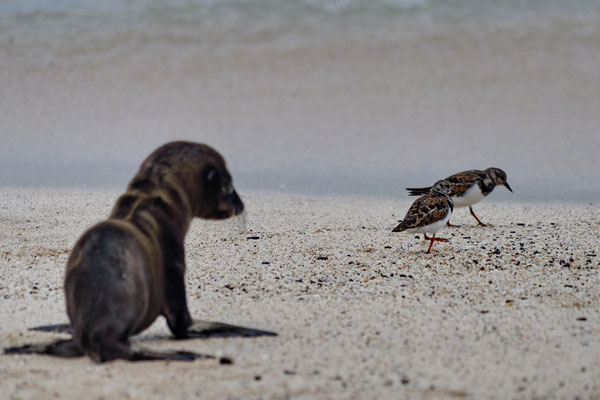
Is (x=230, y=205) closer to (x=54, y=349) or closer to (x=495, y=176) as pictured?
(x=54, y=349)

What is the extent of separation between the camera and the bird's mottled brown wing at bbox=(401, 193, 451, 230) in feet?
23.9

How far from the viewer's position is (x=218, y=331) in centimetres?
482

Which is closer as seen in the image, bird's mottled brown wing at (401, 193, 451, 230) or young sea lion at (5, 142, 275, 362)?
young sea lion at (5, 142, 275, 362)

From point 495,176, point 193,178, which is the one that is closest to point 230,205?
point 193,178

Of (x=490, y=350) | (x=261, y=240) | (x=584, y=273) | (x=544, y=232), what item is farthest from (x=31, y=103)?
(x=490, y=350)

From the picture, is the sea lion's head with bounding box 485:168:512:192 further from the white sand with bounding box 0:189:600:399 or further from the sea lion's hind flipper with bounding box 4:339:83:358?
the sea lion's hind flipper with bounding box 4:339:83:358

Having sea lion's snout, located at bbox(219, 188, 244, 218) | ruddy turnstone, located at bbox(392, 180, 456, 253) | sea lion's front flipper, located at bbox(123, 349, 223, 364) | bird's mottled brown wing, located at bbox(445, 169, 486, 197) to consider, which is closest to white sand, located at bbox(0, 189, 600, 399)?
sea lion's front flipper, located at bbox(123, 349, 223, 364)

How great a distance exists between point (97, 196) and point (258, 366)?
22.0 feet

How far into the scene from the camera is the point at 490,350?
15.3 feet

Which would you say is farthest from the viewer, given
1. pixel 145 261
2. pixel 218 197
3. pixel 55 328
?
pixel 55 328

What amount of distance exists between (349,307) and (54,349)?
2067mm

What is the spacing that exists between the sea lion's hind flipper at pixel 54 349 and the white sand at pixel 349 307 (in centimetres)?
6

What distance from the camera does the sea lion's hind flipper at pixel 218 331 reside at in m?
4.76

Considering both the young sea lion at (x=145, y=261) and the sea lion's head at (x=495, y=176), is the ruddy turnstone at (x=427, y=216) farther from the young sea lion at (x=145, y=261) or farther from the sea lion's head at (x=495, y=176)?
the young sea lion at (x=145, y=261)
